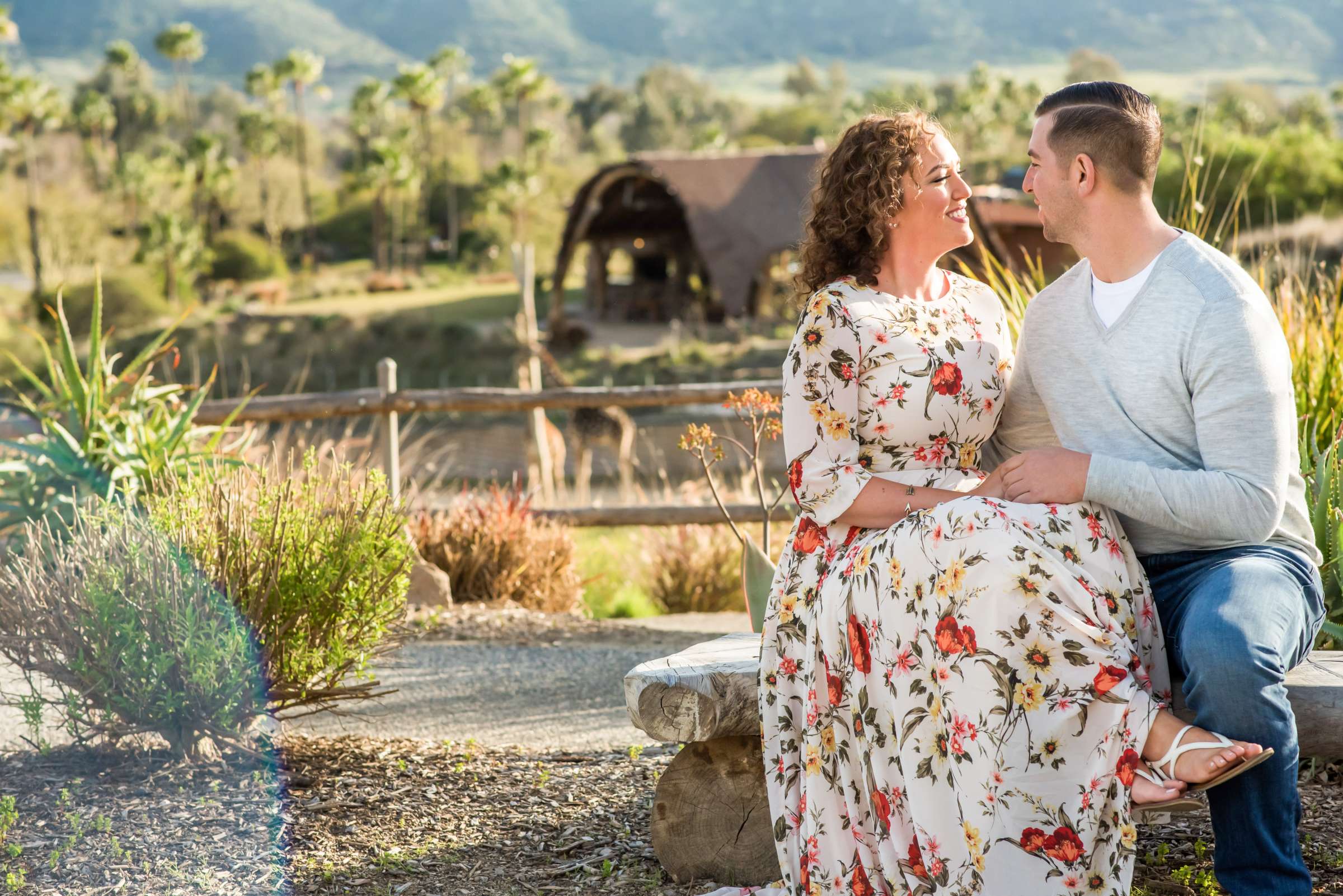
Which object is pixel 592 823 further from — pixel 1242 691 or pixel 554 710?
pixel 1242 691

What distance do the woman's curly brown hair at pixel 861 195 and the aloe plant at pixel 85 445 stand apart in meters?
2.52

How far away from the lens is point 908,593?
7.37 feet

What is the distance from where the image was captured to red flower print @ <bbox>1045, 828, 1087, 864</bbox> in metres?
2.07

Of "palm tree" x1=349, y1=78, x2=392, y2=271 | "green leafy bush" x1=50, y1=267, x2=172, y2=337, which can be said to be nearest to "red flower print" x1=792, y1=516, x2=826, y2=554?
"green leafy bush" x1=50, y1=267, x2=172, y2=337

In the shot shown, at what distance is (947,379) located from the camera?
263cm

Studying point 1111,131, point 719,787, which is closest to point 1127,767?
point 719,787

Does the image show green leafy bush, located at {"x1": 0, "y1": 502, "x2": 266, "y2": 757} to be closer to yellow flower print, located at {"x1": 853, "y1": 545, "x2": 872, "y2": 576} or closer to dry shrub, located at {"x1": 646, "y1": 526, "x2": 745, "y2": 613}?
yellow flower print, located at {"x1": 853, "y1": 545, "x2": 872, "y2": 576}

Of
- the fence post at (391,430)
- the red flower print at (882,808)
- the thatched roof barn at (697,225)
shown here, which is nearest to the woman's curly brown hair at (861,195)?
the red flower print at (882,808)

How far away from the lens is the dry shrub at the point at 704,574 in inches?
265

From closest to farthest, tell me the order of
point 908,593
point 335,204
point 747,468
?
point 908,593, point 747,468, point 335,204

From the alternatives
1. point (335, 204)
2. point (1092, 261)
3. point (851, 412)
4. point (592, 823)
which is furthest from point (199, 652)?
point (335, 204)

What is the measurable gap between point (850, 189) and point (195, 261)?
148 ft

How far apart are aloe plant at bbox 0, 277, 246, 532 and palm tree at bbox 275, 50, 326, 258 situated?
172 feet

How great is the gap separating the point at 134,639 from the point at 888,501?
1.96 m
